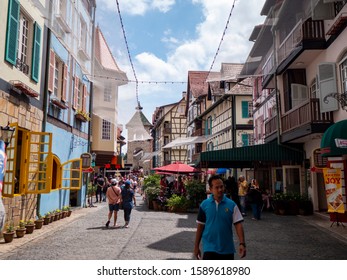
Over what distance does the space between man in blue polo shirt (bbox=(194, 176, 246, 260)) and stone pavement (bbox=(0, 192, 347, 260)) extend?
2.72m

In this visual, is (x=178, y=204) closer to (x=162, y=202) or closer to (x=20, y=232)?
(x=162, y=202)

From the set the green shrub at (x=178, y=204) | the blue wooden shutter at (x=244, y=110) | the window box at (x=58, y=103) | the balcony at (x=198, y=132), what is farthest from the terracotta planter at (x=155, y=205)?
the balcony at (x=198, y=132)

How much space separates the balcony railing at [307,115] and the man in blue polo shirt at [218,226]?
897 cm

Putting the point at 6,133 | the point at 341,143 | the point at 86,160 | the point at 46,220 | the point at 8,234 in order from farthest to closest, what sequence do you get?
the point at 86,160, the point at 46,220, the point at 341,143, the point at 8,234, the point at 6,133

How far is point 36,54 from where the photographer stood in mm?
10297

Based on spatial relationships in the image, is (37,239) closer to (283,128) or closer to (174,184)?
(283,128)

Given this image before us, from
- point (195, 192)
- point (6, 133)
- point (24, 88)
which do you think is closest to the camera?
point (6, 133)

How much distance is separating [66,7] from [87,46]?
73.8 inches

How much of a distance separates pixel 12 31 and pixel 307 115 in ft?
32.2

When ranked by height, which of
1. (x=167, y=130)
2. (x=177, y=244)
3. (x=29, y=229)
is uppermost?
(x=167, y=130)

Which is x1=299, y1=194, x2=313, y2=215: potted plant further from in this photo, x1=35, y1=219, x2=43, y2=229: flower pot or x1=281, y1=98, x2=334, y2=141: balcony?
x1=35, y1=219, x2=43, y2=229: flower pot

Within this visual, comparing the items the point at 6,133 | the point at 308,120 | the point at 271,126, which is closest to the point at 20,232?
the point at 6,133

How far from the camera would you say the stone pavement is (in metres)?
6.88

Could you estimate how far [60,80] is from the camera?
512 inches
